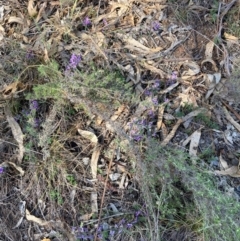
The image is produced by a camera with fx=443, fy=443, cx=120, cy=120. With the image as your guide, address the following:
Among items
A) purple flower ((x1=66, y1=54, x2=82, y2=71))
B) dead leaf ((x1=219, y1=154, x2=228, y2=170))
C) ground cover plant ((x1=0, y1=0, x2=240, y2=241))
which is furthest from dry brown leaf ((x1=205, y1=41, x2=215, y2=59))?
purple flower ((x1=66, y1=54, x2=82, y2=71))

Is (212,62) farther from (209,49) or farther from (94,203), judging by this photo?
(94,203)

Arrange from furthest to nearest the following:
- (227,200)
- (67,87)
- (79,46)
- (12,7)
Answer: (12,7) < (79,46) < (67,87) < (227,200)

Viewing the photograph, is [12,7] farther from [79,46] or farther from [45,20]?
[79,46]

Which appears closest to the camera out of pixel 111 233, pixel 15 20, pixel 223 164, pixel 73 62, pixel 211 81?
pixel 111 233

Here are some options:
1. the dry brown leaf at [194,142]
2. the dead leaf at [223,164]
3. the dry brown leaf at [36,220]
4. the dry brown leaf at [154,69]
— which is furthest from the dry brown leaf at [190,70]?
the dry brown leaf at [36,220]

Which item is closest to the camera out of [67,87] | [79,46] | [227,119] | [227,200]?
[227,200]

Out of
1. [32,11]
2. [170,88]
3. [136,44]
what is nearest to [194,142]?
[170,88]

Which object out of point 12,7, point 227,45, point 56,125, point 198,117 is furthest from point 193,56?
point 12,7
